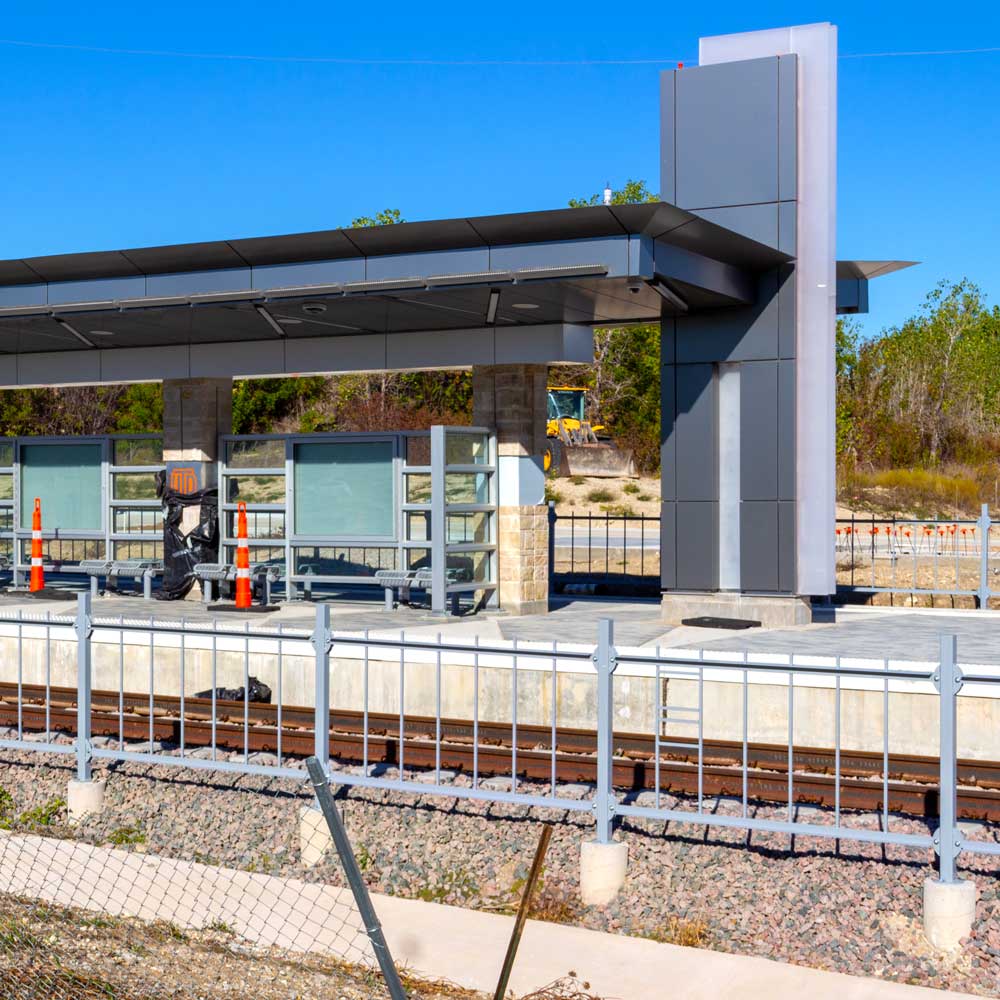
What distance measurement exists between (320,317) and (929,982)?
425 inches

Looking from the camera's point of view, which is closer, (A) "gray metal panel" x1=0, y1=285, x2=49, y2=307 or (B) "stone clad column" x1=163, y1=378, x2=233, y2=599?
(A) "gray metal panel" x1=0, y1=285, x2=49, y2=307

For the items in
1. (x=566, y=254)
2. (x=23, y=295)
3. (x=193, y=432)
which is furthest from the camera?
(x=193, y=432)

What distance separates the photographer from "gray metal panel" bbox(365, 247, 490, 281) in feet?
45.3

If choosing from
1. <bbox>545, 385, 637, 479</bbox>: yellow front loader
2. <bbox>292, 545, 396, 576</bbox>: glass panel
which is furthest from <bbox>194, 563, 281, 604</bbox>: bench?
<bbox>545, 385, 637, 479</bbox>: yellow front loader

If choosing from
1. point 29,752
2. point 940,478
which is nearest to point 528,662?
point 29,752

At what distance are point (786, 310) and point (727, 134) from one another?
2019 millimetres

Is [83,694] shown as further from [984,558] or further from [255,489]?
[984,558]

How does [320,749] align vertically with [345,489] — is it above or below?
below

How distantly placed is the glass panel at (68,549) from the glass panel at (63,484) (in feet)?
0.84

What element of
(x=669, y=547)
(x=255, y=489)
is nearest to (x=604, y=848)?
(x=669, y=547)

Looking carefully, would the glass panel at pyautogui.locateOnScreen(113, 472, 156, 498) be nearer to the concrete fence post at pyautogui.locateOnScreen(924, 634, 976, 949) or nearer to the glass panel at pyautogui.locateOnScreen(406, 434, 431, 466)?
Result: the glass panel at pyautogui.locateOnScreen(406, 434, 431, 466)

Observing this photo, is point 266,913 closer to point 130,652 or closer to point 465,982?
point 465,982

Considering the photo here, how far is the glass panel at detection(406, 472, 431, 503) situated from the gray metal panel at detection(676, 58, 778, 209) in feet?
14.7

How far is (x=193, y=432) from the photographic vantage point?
59.2 ft
